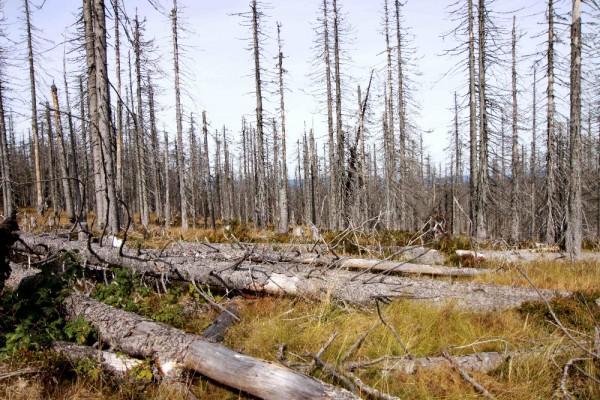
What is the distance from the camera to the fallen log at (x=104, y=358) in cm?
306

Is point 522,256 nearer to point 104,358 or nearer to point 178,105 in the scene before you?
point 104,358

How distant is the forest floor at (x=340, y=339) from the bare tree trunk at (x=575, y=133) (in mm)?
3194

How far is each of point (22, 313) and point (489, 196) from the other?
15.3 metres

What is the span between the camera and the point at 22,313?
384 centimetres

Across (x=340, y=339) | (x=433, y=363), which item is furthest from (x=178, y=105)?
(x=433, y=363)

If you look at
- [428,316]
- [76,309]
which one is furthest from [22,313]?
[428,316]

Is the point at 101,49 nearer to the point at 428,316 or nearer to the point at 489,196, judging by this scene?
the point at 428,316

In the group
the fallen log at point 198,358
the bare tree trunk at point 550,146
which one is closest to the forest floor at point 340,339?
the fallen log at point 198,358

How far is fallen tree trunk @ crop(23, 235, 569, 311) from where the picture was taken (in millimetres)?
4566

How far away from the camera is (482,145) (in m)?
14.0

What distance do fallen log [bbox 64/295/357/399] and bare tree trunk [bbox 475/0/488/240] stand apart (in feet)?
42.5

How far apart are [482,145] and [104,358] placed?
585 inches

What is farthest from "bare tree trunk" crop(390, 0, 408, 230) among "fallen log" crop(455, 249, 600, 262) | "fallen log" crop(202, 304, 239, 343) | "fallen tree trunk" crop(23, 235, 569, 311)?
"fallen log" crop(202, 304, 239, 343)

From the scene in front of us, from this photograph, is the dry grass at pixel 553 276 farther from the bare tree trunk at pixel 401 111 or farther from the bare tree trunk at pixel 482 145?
the bare tree trunk at pixel 401 111
